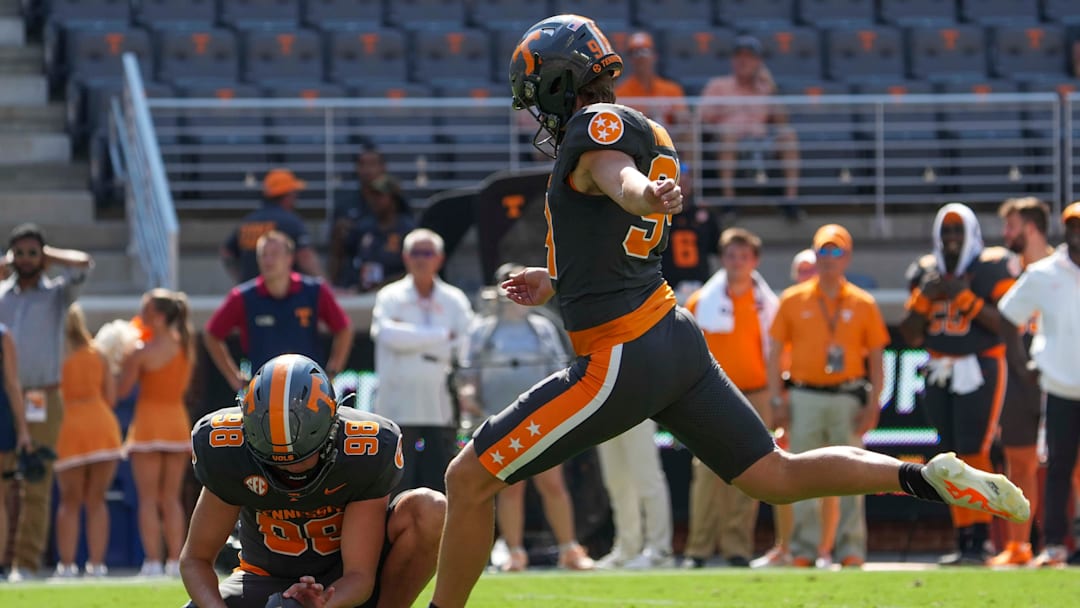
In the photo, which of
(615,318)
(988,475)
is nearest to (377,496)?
(615,318)

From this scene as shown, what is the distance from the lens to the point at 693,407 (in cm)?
524

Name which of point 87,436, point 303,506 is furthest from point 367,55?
point 303,506

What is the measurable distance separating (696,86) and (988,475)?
32.6 ft

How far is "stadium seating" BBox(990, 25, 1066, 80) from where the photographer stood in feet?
50.8

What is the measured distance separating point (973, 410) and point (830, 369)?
0.81 metres

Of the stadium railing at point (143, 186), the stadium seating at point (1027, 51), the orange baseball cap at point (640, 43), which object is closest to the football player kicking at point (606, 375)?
the stadium railing at point (143, 186)

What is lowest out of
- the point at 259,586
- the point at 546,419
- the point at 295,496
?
the point at 259,586

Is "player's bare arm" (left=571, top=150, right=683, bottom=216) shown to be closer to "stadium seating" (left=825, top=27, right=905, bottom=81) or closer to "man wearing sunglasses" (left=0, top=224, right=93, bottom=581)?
"man wearing sunglasses" (left=0, top=224, right=93, bottom=581)

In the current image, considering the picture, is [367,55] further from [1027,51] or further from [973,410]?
[973,410]

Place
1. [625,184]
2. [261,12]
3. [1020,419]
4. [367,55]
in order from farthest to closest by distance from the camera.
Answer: [261,12] < [367,55] < [1020,419] < [625,184]

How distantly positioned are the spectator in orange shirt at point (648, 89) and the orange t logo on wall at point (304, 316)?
12.4 ft

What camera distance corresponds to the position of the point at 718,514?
10.4 meters

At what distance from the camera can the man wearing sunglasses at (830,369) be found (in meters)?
9.99

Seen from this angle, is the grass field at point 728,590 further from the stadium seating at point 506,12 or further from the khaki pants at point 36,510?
the stadium seating at point 506,12
